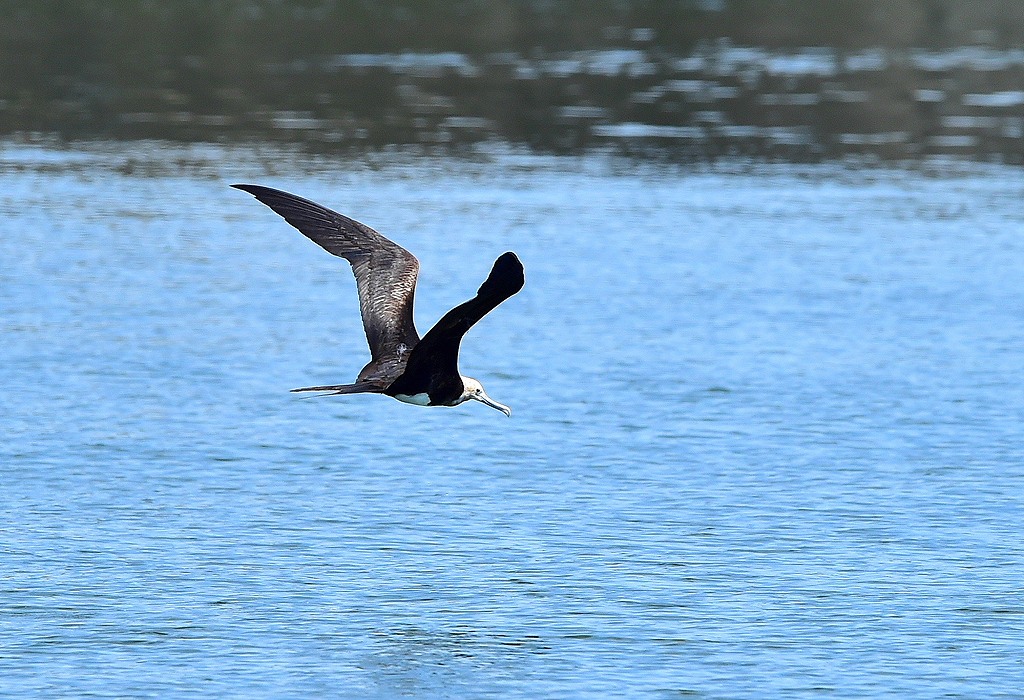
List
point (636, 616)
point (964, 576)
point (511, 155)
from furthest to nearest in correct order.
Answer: point (511, 155), point (964, 576), point (636, 616)

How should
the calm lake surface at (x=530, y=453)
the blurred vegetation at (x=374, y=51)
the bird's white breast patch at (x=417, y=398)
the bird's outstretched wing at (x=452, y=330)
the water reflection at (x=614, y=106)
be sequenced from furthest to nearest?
1. the blurred vegetation at (x=374, y=51)
2. the water reflection at (x=614, y=106)
3. the calm lake surface at (x=530, y=453)
4. the bird's white breast patch at (x=417, y=398)
5. the bird's outstretched wing at (x=452, y=330)

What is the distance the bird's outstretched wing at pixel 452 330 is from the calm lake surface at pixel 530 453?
1819 millimetres

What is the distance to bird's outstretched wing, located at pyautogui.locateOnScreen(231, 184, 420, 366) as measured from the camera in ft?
38.5

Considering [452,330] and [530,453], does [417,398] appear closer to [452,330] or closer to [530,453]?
[452,330]

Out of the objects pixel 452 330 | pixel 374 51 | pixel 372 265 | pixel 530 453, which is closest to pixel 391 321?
pixel 372 265

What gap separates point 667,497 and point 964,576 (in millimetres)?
2631

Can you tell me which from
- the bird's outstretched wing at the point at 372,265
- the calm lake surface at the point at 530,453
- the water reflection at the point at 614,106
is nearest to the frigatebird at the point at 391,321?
the bird's outstretched wing at the point at 372,265

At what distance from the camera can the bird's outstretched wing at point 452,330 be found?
9.29 meters

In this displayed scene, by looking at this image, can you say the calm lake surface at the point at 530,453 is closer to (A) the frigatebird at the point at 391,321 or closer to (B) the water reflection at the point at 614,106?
(A) the frigatebird at the point at 391,321

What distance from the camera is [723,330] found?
20.4 meters

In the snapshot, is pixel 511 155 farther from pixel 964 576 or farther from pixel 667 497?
pixel 964 576

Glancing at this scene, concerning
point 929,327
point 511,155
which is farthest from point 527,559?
point 511,155

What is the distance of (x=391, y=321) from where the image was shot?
11.8 m

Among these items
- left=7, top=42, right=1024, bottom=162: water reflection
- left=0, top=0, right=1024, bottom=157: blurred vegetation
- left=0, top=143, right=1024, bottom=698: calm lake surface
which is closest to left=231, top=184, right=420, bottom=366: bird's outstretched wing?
left=0, top=143, right=1024, bottom=698: calm lake surface
